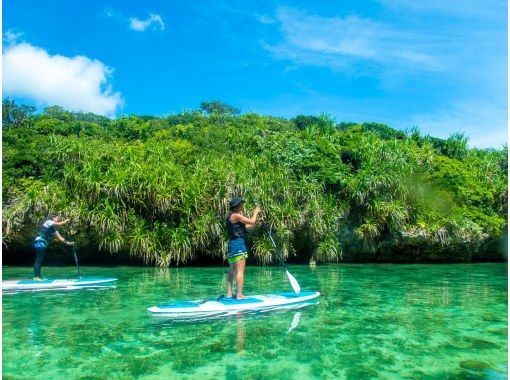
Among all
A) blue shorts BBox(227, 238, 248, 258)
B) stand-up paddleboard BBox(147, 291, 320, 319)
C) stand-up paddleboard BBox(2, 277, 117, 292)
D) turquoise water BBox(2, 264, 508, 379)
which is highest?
blue shorts BBox(227, 238, 248, 258)

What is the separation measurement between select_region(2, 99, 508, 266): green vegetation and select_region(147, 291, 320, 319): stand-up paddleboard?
784 cm

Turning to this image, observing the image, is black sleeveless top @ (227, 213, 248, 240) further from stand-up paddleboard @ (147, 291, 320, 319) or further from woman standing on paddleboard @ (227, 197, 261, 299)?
stand-up paddleboard @ (147, 291, 320, 319)

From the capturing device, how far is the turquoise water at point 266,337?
4609mm

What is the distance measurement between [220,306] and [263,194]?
8882 millimetres

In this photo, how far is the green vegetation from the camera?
15219 mm

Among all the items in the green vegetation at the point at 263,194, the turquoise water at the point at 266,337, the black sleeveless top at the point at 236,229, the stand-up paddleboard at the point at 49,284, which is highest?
the green vegetation at the point at 263,194

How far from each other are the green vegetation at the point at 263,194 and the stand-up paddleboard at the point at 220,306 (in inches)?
309

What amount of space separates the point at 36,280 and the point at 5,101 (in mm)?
29461

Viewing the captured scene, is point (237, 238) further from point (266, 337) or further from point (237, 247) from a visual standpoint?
point (266, 337)

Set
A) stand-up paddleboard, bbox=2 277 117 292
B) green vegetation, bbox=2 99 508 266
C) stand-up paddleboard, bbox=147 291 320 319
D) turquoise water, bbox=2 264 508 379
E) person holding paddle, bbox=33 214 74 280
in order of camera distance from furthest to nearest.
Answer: green vegetation, bbox=2 99 508 266
person holding paddle, bbox=33 214 74 280
stand-up paddleboard, bbox=2 277 117 292
stand-up paddleboard, bbox=147 291 320 319
turquoise water, bbox=2 264 508 379

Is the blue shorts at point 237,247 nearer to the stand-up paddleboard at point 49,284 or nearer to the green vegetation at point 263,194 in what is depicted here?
the stand-up paddleboard at point 49,284

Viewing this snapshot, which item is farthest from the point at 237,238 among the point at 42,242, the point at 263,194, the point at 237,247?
the point at 263,194

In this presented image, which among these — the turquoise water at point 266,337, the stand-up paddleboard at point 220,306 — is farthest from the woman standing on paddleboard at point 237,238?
the turquoise water at point 266,337

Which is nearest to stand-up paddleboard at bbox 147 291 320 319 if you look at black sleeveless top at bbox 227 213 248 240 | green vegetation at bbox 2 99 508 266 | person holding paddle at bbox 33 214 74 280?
black sleeveless top at bbox 227 213 248 240
